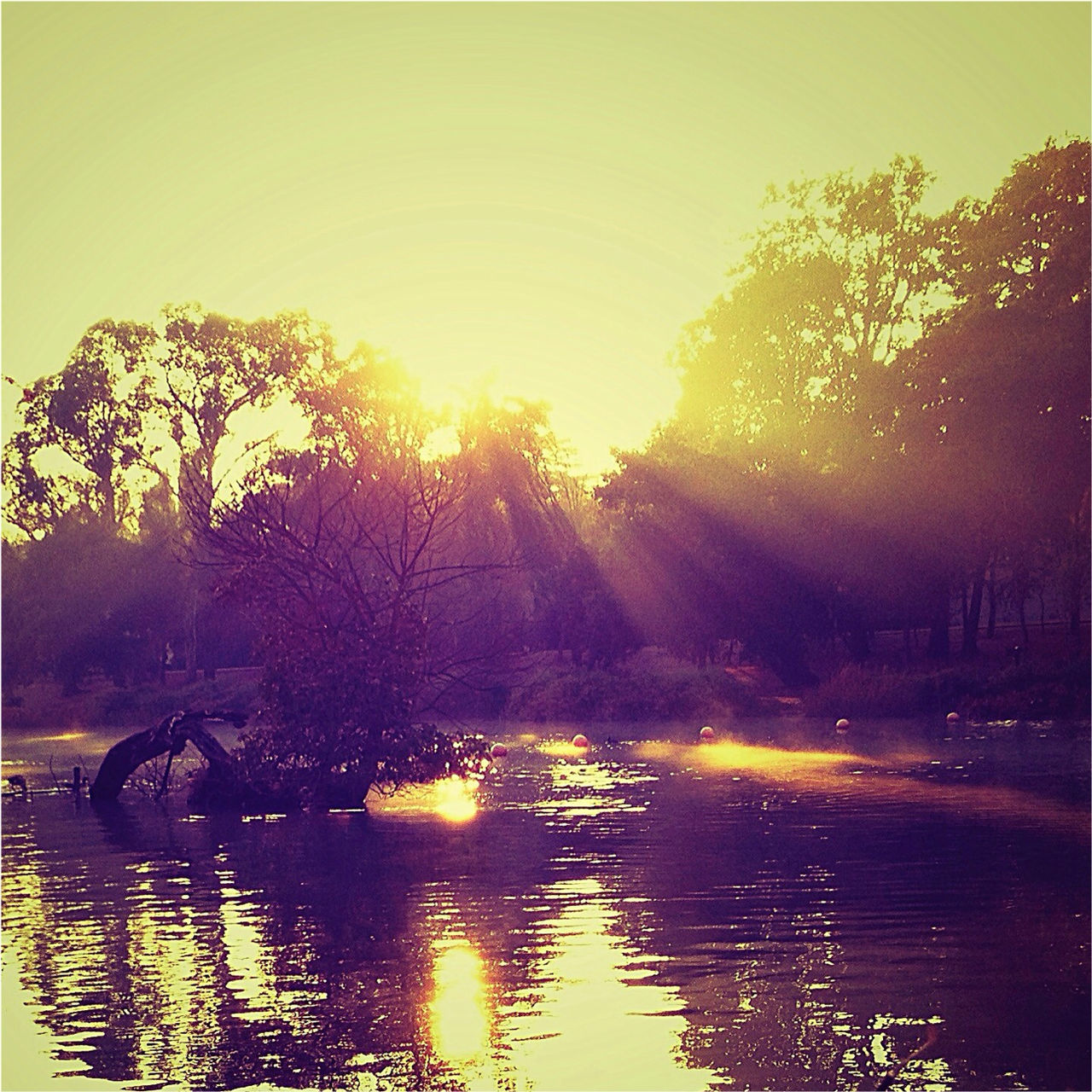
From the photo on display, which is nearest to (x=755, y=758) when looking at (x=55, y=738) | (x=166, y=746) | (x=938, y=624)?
(x=166, y=746)

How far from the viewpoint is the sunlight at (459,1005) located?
13922 millimetres

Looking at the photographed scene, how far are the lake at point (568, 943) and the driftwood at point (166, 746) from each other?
1.48 metres

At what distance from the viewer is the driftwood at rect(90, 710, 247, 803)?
3447 centimetres

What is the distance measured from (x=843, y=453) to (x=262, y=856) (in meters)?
40.8

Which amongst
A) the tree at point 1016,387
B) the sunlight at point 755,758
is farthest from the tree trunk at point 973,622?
the sunlight at point 755,758

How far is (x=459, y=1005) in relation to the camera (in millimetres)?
15398

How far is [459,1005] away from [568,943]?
3221mm

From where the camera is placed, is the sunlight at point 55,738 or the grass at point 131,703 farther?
the grass at point 131,703

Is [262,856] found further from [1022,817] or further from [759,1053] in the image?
[759,1053]

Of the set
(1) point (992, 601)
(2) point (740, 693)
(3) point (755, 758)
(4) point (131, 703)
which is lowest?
(3) point (755, 758)

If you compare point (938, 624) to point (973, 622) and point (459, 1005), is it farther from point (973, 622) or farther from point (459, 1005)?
point (459, 1005)

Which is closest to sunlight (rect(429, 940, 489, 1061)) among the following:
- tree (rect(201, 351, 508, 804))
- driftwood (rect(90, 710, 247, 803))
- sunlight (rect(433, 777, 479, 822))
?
sunlight (rect(433, 777, 479, 822))

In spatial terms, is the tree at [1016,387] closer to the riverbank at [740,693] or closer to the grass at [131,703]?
the riverbank at [740,693]

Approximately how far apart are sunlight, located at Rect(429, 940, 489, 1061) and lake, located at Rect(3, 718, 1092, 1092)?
0.04 metres
